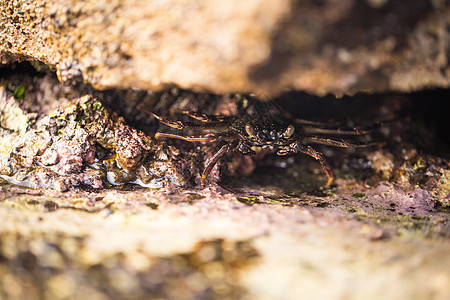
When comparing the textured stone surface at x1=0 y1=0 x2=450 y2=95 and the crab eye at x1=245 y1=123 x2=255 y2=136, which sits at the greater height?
the textured stone surface at x1=0 y1=0 x2=450 y2=95

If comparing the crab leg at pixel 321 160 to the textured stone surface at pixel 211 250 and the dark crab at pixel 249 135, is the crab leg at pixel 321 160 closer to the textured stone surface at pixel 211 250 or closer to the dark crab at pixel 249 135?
the dark crab at pixel 249 135

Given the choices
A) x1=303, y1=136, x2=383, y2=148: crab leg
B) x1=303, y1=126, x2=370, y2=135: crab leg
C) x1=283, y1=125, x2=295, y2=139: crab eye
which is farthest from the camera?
x1=303, y1=126, x2=370, y2=135: crab leg

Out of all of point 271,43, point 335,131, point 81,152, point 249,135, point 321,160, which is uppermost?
point 271,43

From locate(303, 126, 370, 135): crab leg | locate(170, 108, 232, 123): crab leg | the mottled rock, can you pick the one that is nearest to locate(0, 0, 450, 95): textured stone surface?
the mottled rock

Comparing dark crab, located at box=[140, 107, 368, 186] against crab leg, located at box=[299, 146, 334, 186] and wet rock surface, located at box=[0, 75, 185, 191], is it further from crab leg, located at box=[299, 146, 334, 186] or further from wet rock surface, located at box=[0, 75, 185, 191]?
wet rock surface, located at box=[0, 75, 185, 191]

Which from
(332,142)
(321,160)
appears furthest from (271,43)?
(332,142)

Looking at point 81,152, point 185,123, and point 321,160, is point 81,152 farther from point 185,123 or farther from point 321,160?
point 321,160
